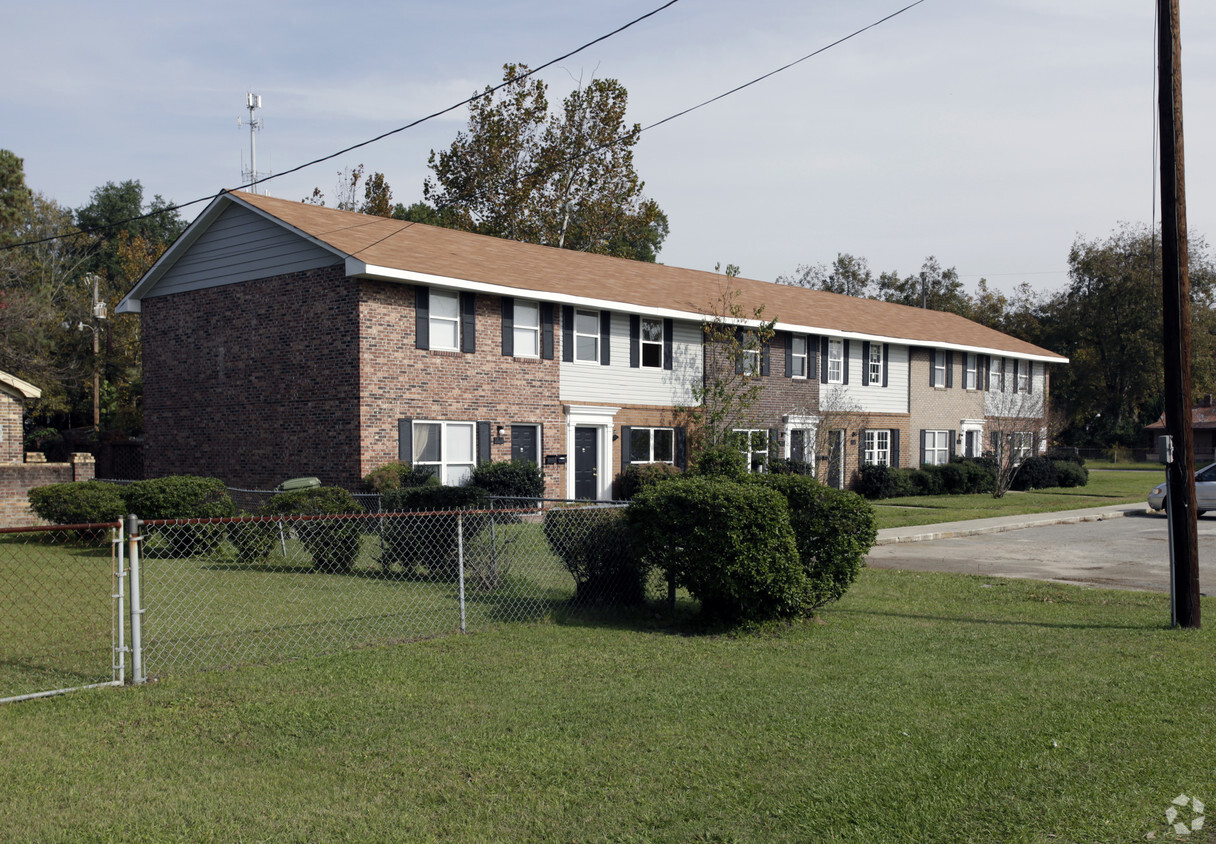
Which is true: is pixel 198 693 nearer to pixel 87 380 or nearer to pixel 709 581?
pixel 709 581

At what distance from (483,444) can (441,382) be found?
5.53 ft

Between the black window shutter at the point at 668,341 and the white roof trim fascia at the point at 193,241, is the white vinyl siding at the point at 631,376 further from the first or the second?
the white roof trim fascia at the point at 193,241

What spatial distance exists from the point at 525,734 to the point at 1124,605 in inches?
333

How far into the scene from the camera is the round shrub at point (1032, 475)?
1453 inches

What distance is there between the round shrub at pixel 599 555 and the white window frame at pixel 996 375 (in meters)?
33.1

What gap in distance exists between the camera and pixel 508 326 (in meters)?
22.6

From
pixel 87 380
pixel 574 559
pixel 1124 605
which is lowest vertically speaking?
pixel 1124 605

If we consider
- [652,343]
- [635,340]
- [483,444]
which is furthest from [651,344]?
[483,444]

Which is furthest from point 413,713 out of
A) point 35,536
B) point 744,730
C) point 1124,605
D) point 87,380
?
point 87,380

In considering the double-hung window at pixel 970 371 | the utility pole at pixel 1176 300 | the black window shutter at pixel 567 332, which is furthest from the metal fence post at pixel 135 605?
the double-hung window at pixel 970 371

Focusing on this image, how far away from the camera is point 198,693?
24.0 ft

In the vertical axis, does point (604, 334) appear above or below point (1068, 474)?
above

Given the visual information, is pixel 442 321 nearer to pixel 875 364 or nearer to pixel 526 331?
pixel 526 331

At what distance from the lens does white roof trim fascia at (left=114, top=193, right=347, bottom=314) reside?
2116 centimetres
